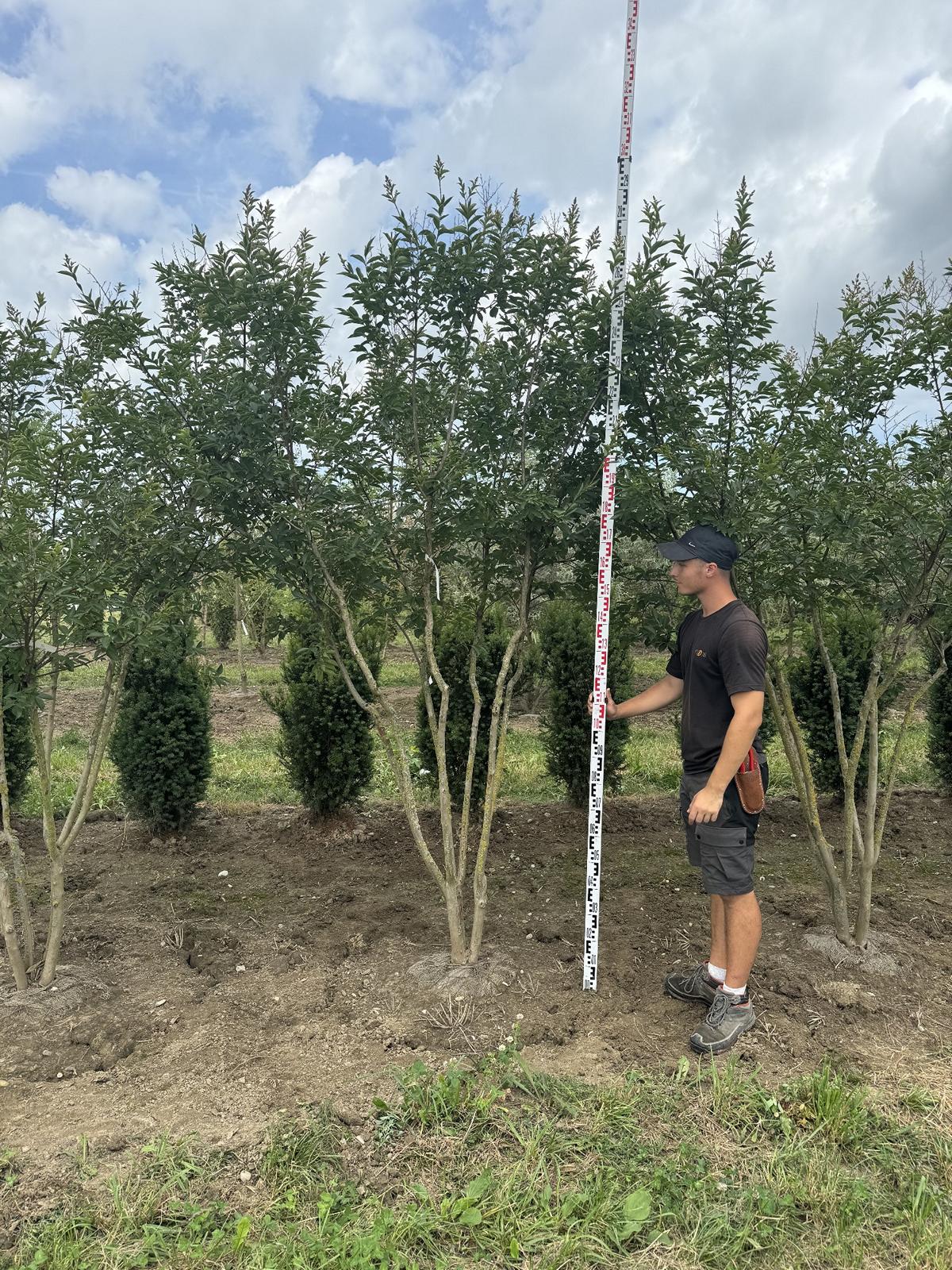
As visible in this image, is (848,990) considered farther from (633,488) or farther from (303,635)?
(303,635)

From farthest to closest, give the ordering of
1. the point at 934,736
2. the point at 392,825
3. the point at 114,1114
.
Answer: the point at 934,736
the point at 392,825
the point at 114,1114

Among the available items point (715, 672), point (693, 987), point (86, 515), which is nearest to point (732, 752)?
point (715, 672)

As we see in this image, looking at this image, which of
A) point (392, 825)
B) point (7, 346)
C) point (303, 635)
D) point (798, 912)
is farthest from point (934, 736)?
point (7, 346)

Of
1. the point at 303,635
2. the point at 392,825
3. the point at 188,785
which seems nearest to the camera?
the point at 303,635

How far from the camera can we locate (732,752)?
339 cm

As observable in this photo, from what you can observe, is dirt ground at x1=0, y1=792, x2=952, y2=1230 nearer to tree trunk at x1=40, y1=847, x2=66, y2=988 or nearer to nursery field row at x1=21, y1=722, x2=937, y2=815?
tree trunk at x1=40, y1=847, x2=66, y2=988

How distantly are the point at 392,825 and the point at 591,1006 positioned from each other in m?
3.25

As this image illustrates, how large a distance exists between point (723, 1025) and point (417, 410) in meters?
3.14

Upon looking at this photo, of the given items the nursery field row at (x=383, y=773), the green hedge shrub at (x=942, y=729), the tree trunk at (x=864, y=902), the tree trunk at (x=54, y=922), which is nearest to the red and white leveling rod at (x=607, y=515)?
the tree trunk at (x=864, y=902)

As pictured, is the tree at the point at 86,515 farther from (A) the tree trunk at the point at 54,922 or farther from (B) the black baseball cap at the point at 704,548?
(B) the black baseball cap at the point at 704,548

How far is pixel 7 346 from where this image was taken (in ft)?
13.7

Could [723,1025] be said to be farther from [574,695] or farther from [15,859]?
[574,695]

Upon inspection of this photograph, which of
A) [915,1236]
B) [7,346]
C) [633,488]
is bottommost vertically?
[915,1236]

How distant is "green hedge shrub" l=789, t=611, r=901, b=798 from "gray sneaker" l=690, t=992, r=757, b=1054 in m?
3.72
